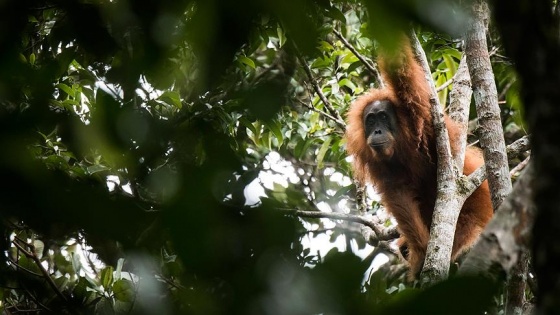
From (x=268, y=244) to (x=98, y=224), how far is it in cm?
24

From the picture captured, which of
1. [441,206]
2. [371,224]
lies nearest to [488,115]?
[441,206]

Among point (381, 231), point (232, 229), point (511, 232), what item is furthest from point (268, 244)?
point (381, 231)

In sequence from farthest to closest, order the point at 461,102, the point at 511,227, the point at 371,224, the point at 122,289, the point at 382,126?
the point at 382,126, the point at 461,102, the point at 371,224, the point at 122,289, the point at 511,227

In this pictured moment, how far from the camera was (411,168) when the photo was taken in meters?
6.78

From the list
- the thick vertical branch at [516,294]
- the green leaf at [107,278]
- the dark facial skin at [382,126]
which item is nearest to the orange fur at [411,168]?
the dark facial skin at [382,126]

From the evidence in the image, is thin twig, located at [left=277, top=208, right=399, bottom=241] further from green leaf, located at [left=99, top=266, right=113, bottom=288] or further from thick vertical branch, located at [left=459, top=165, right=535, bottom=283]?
thick vertical branch, located at [left=459, top=165, right=535, bottom=283]

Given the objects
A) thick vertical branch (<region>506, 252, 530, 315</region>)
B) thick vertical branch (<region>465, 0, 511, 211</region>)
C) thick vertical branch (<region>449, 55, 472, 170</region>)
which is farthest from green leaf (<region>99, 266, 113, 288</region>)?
thick vertical branch (<region>449, 55, 472, 170</region>)

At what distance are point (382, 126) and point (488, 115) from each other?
202cm

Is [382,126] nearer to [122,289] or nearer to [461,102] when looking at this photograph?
[461,102]

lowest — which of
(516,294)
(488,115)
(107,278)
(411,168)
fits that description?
(107,278)

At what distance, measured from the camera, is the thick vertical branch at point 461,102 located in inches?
230

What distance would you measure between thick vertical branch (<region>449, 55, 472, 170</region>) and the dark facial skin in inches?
32.7

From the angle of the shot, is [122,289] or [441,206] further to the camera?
[441,206]

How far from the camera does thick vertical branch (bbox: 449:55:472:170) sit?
5.84 m
